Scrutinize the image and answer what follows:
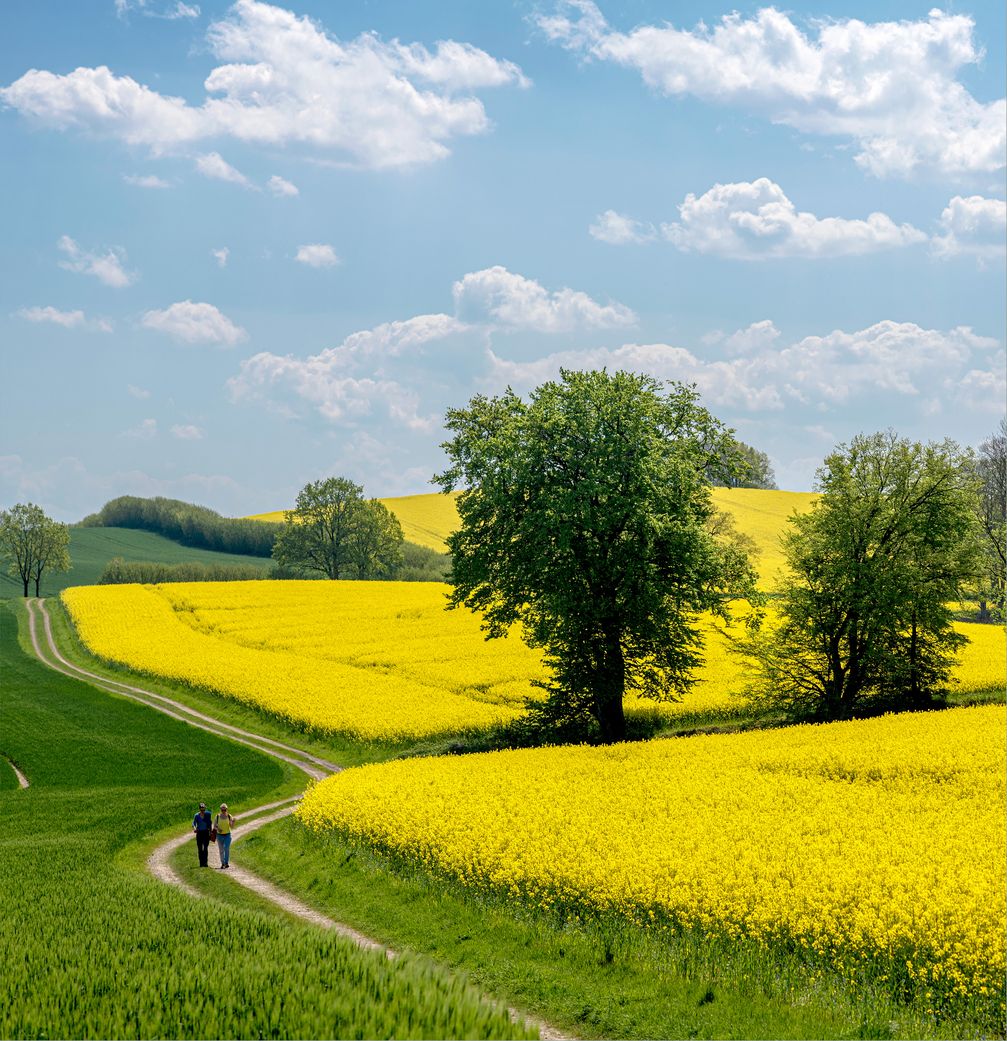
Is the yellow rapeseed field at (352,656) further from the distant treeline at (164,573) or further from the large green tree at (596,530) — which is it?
the distant treeline at (164,573)

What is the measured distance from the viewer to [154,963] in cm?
1376

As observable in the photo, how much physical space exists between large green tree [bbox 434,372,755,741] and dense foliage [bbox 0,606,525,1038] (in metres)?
15.1

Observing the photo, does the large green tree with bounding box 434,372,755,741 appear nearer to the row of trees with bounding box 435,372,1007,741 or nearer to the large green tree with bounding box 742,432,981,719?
the row of trees with bounding box 435,372,1007,741

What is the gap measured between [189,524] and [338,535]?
55.0 metres

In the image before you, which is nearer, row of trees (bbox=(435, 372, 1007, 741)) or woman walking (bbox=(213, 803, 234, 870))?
woman walking (bbox=(213, 803, 234, 870))

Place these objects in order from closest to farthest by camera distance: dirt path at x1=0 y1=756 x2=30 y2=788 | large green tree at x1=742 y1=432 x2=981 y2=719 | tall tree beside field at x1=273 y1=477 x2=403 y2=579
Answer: dirt path at x1=0 y1=756 x2=30 y2=788 < large green tree at x1=742 y1=432 x2=981 y2=719 < tall tree beside field at x1=273 y1=477 x2=403 y2=579

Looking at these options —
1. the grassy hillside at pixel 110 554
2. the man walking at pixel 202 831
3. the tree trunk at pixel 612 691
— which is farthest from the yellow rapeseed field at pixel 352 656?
the grassy hillside at pixel 110 554

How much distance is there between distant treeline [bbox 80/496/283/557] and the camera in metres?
148

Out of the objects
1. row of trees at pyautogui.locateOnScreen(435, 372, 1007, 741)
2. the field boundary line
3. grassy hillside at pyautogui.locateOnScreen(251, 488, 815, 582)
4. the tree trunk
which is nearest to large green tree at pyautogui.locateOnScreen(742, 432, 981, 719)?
row of trees at pyautogui.locateOnScreen(435, 372, 1007, 741)

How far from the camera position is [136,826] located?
27328 mm

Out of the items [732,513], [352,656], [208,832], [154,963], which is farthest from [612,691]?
[732,513]

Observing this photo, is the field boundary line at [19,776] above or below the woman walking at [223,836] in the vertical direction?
below

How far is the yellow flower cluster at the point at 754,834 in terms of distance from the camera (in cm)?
1552

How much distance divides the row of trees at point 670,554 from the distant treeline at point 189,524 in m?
105
